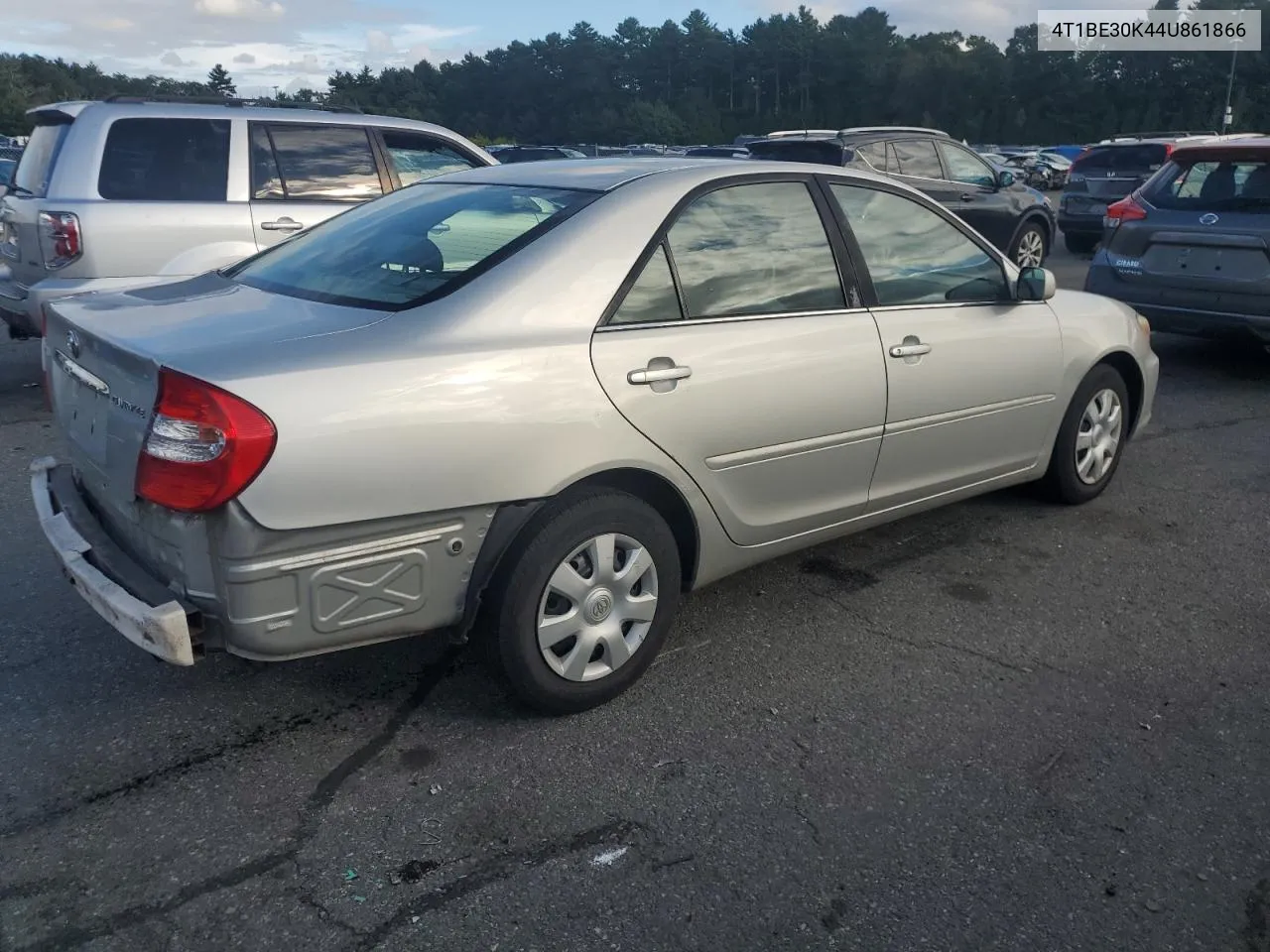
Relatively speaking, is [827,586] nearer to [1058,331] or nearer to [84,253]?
[1058,331]

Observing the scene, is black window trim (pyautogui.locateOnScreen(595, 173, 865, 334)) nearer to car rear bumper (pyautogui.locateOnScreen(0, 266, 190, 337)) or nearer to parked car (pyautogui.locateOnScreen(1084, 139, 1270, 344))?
car rear bumper (pyautogui.locateOnScreen(0, 266, 190, 337))

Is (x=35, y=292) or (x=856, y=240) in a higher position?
(x=856, y=240)

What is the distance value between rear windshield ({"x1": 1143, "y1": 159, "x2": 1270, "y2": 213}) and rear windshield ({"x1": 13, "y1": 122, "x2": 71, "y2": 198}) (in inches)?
292

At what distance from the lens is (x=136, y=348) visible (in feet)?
9.39

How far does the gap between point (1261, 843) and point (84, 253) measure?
634 centimetres

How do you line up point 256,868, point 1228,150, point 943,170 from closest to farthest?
1. point 256,868
2. point 1228,150
3. point 943,170

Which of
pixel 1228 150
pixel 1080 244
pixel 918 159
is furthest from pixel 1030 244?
pixel 1228 150

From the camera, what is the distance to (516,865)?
8.64 feet

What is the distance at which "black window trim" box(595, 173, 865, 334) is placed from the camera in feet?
10.8

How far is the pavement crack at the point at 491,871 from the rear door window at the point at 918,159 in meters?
10.2

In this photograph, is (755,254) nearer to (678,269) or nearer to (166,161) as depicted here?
(678,269)

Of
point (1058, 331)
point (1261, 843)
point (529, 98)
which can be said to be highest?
point (529, 98)

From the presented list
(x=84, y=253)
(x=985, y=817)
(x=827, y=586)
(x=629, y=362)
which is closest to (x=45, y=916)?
(x=629, y=362)

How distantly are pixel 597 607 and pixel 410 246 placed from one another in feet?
4.29
